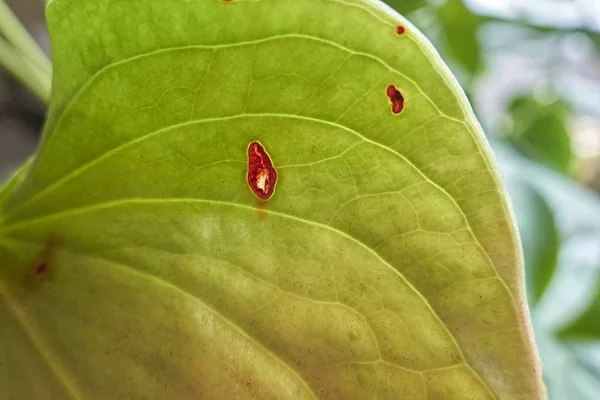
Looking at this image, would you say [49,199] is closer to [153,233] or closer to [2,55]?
[153,233]

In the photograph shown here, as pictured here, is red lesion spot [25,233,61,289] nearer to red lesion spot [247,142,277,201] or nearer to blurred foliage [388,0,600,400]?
red lesion spot [247,142,277,201]

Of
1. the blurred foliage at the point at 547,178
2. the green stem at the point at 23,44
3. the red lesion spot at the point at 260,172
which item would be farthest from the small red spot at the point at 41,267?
the blurred foliage at the point at 547,178

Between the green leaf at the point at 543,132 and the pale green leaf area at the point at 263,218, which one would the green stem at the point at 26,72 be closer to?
the pale green leaf area at the point at 263,218

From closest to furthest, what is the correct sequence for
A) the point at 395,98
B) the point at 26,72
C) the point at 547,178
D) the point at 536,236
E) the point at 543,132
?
the point at 395,98 < the point at 26,72 < the point at 536,236 < the point at 547,178 < the point at 543,132

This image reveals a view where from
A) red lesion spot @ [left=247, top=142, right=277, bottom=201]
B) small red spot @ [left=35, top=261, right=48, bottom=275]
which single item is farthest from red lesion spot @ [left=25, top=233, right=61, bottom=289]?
red lesion spot @ [left=247, top=142, right=277, bottom=201]

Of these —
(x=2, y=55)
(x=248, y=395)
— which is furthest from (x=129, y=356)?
(x=2, y=55)

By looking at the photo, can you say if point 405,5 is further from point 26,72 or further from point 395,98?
point 395,98

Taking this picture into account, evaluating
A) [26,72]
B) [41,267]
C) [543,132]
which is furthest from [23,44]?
[543,132]

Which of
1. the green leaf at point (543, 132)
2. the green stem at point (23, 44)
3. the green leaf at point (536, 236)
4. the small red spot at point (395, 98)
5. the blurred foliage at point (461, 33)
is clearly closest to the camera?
the small red spot at point (395, 98)
